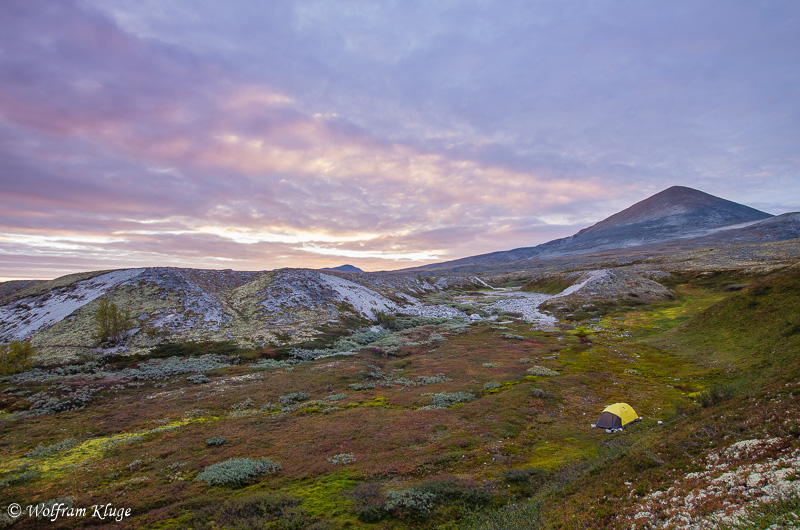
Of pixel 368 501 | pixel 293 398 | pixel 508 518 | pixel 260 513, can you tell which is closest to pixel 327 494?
pixel 368 501

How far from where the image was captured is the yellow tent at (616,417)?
19.5 m

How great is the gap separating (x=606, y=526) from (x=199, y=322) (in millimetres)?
61679

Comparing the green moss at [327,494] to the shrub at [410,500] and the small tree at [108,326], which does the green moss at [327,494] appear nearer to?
the shrub at [410,500]

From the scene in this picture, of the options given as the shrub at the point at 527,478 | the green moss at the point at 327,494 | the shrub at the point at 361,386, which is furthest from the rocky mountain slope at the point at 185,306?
the shrub at the point at 527,478

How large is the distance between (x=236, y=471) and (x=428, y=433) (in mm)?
10467

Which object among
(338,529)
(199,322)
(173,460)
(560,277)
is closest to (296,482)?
(338,529)

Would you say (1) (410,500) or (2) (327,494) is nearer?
(1) (410,500)

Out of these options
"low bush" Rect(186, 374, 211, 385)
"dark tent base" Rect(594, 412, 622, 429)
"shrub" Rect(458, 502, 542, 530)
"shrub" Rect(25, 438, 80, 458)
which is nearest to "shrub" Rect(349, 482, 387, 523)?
"shrub" Rect(458, 502, 542, 530)

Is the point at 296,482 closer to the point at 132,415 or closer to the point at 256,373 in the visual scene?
the point at 132,415

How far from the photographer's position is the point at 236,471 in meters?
15.0

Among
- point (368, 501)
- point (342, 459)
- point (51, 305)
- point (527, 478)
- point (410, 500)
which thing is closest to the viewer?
point (410, 500)

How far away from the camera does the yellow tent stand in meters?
19.5

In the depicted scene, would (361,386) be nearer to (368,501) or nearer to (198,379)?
(198,379)

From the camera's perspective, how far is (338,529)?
35.7ft
